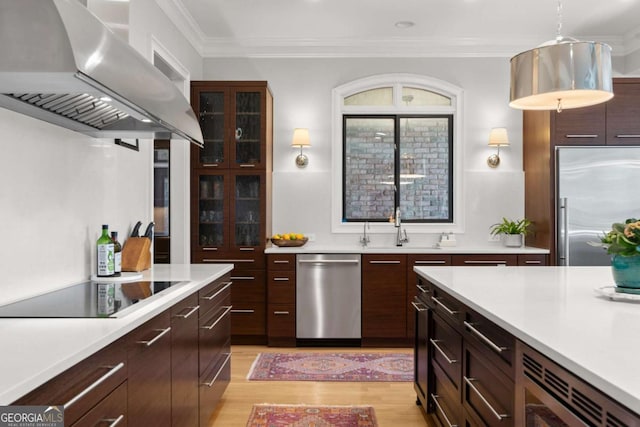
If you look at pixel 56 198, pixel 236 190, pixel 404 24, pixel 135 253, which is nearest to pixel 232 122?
pixel 236 190

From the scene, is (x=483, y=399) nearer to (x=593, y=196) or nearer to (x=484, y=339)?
(x=484, y=339)

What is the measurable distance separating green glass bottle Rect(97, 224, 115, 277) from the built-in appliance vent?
1.94 ft

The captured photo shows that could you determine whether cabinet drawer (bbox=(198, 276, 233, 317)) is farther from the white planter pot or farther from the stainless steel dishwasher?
the white planter pot

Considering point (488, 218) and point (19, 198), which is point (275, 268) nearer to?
point (488, 218)

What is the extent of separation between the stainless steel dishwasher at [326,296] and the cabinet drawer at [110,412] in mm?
3061

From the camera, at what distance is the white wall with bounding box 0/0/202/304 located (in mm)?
2070

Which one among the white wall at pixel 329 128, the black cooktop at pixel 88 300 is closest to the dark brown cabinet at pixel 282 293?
the white wall at pixel 329 128

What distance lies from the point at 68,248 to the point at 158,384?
0.93 metres

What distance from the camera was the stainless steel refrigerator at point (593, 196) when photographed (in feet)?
15.0

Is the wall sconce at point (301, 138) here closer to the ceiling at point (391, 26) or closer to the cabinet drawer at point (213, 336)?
the ceiling at point (391, 26)

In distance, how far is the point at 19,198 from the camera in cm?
212

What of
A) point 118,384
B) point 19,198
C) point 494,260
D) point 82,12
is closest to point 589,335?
point 118,384

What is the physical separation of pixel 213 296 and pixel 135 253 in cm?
54

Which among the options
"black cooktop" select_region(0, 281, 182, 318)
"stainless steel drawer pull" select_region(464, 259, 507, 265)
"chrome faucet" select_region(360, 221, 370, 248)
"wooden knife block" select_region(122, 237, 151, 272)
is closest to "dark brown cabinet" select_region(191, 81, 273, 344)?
Answer: "chrome faucet" select_region(360, 221, 370, 248)
